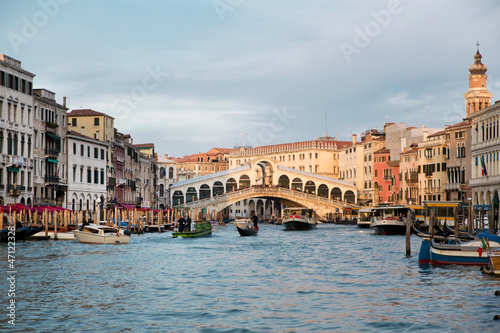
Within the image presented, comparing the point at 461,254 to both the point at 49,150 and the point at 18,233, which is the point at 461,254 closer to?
the point at 18,233

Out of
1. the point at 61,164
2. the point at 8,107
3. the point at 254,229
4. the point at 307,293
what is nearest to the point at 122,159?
the point at 61,164

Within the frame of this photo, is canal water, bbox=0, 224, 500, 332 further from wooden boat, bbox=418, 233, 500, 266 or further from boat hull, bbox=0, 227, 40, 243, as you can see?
boat hull, bbox=0, 227, 40, 243

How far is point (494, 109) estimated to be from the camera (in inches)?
1832

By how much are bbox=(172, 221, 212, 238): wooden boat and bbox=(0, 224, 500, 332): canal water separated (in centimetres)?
1333

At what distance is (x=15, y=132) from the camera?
127ft

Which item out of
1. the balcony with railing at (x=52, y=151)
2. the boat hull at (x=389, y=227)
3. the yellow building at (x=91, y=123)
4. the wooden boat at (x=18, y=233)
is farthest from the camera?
the yellow building at (x=91, y=123)

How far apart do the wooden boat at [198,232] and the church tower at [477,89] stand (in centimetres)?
3029

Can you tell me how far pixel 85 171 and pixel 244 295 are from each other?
114 ft

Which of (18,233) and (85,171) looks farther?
(85,171)

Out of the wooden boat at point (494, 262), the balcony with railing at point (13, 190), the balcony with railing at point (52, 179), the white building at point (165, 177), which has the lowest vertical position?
the wooden boat at point (494, 262)

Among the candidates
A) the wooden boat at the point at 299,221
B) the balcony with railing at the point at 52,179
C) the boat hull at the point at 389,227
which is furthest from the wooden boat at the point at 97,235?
the wooden boat at the point at 299,221

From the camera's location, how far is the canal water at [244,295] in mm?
12633

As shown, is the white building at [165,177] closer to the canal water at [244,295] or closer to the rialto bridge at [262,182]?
the rialto bridge at [262,182]

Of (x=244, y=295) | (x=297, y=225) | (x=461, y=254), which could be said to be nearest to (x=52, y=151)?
(x=297, y=225)
